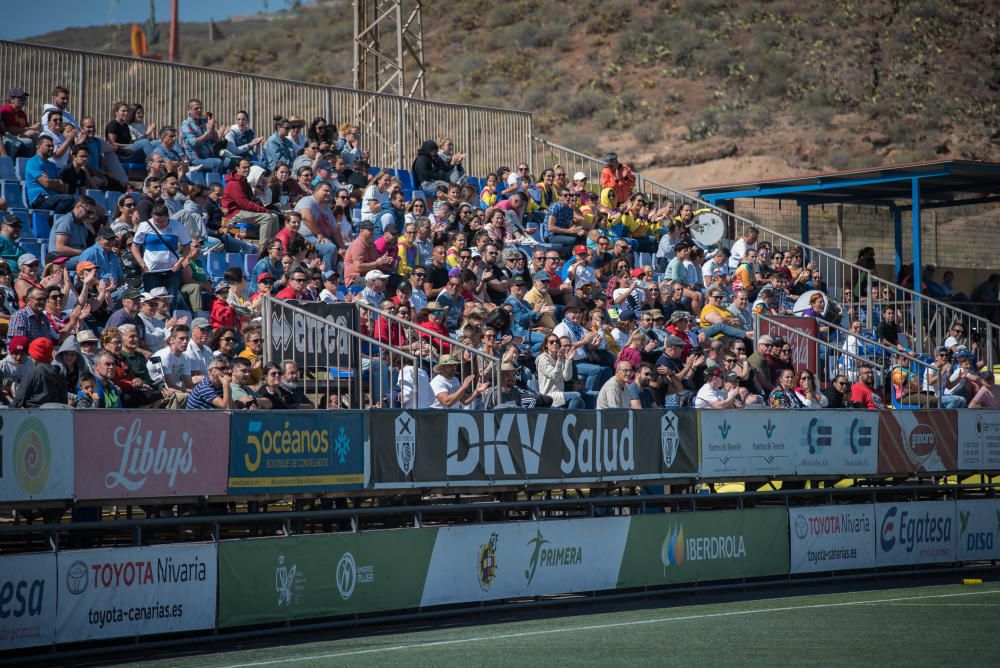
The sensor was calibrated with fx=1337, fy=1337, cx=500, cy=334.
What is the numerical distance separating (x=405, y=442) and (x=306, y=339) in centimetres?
166

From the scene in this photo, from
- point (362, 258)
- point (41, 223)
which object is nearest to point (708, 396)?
point (362, 258)

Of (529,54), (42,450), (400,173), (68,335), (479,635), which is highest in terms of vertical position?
(529,54)

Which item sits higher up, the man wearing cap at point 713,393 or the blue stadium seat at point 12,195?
the blue stadium seat at point 12,195

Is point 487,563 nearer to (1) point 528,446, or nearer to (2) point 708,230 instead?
(1) point 528,446

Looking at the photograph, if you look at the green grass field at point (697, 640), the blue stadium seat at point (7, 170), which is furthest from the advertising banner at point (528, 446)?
the blue stadium seat at point (7, 170)

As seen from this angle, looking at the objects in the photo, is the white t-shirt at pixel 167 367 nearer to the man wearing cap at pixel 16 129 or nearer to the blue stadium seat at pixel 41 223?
the blue stadium seat at pixel 41 223

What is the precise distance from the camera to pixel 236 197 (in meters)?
18.0

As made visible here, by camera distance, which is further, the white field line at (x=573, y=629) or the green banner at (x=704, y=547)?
the green banner at (x=704, y=547)

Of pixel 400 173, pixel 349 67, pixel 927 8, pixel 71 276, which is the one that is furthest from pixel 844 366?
pixel 349 67

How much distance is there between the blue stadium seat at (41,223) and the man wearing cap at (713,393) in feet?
27.0

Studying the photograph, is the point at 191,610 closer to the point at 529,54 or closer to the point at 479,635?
the point at 479,635

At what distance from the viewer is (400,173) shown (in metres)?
22.4

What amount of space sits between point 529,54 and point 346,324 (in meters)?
49.8

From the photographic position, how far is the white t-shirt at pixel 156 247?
15172mm
